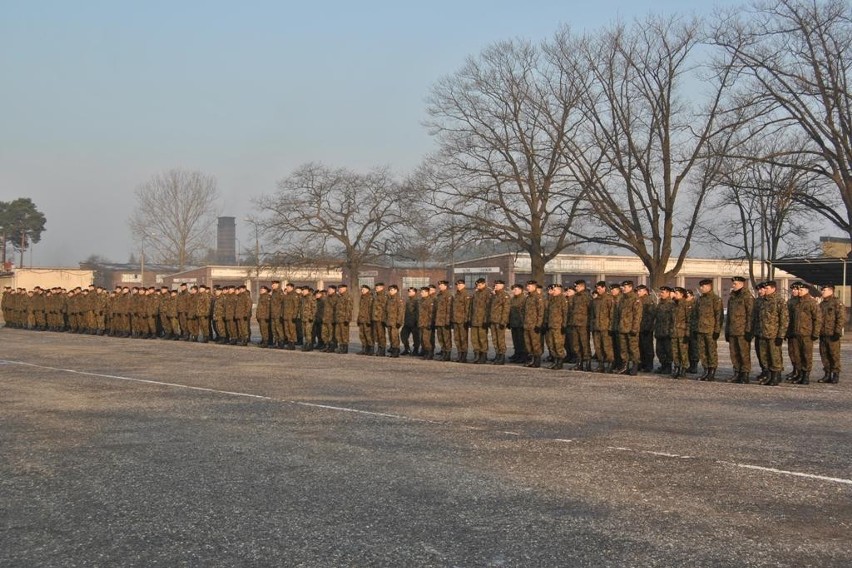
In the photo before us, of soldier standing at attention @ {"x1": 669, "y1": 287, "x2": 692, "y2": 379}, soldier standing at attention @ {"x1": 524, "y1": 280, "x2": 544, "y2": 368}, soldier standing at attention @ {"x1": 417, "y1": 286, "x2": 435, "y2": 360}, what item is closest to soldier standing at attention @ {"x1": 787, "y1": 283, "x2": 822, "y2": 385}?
soldier standing at attention @ {"x1": 669, "y1": 287, "x2": 692, "y2": 379}

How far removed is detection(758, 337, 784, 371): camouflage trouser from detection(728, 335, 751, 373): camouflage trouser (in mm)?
280

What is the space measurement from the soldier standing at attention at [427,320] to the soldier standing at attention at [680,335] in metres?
6.16

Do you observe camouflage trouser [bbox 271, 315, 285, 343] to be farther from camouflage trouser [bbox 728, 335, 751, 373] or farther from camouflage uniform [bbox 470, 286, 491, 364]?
camouflage trouser [bbox 728, 335, 751, 373]

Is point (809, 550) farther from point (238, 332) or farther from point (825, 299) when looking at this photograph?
point (238, 332)

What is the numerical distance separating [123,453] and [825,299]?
464 inches

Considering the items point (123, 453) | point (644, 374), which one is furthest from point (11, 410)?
point (644, 374)

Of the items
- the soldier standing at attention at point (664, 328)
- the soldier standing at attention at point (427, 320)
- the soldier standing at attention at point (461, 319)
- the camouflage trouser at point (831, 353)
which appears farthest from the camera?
the soldier standing at attention at point (427, 320)

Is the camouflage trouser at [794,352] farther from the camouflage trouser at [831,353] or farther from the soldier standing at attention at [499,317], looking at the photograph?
the soldier standing at attention at [499,317]

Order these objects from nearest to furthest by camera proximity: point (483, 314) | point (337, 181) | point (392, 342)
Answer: point (483, 314)
point (392, 342)
point (337, 181)

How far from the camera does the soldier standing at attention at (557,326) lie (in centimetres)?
1744

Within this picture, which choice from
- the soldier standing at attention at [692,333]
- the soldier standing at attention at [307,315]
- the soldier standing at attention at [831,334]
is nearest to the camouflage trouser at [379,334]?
the soldier standing at attention at [307,315]

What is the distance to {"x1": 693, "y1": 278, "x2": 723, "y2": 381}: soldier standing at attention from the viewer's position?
49.8 feet

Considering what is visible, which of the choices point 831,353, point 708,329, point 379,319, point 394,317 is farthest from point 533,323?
point 831,353

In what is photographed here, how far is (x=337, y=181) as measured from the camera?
45.6m
